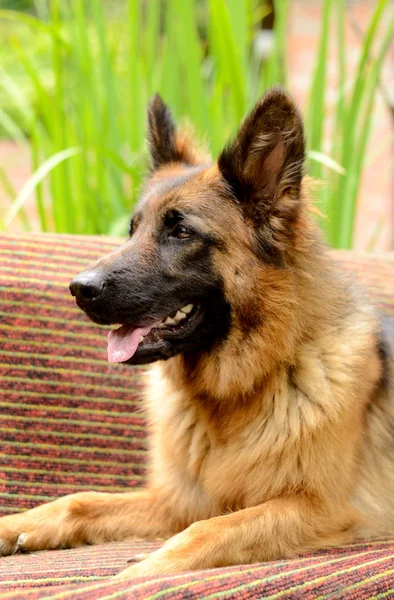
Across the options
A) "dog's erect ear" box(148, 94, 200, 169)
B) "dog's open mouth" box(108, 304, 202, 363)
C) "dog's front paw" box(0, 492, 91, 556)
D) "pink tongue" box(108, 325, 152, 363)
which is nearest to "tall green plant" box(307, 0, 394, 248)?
"dog's erect ear" box(148, 94, 200, 169)

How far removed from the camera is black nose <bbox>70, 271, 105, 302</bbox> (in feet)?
8.11

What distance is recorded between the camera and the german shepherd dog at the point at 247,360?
2.56 metres

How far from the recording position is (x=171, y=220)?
2.71m

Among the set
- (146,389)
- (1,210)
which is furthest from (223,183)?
(1,210)

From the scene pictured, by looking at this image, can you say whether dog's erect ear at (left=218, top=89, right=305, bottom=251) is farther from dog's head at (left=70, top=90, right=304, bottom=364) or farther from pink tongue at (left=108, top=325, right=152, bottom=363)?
pink tongue at (left=108, top=325, right=152, bottom=363)

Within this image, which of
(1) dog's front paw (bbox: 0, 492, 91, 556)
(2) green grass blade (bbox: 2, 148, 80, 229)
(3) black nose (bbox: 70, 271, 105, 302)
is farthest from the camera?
(2) green grass blade (bbox: 2, 148, 80, 229)

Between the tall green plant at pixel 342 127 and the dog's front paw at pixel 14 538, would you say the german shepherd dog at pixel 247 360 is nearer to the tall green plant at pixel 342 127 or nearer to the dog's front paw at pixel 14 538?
the dog's front paw at pixel 14 538

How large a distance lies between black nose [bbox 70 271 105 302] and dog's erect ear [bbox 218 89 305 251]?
592 millimetres

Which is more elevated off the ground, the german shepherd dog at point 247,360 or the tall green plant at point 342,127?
the tall green plant at point 342,127

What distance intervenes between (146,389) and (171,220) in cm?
89

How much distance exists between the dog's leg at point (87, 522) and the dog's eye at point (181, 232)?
40.7 inches

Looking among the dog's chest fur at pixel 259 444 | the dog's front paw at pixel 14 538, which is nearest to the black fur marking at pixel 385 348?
the dog's chest fur at pixel 259 444

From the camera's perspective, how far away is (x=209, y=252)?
265 cm

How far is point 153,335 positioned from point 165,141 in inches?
37.8
